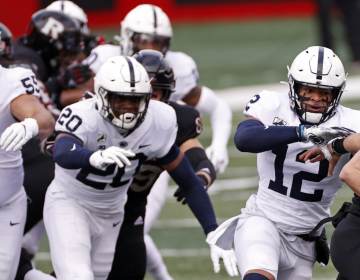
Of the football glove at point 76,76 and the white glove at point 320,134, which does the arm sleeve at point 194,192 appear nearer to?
the white glove at point 320,134

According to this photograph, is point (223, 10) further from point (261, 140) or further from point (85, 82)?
point (261, 140)

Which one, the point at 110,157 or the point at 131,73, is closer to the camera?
the point at 110,157

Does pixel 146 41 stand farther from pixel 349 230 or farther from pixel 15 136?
pixel 349 230

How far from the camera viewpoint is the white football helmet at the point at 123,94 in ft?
19.6

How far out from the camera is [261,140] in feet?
18.9

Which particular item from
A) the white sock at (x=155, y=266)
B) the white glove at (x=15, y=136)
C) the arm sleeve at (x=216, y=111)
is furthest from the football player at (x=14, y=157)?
the arm sleeve at (x=216, y=111)

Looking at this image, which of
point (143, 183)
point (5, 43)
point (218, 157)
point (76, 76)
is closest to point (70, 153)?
point (143, 183)

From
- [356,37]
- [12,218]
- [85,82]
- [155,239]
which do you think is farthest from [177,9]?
[12,218]

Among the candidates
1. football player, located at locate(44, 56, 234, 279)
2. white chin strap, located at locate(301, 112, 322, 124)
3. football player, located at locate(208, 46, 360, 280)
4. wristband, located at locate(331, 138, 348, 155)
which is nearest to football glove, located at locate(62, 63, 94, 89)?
football player, located at locate(44, 56, 234, 279)

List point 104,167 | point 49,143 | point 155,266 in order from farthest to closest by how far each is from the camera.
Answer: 1. point 155,266
2. point 49,143
3. point 104,167

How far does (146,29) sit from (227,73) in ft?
27.9

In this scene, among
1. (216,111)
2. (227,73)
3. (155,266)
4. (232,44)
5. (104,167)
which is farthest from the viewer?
(232,44)

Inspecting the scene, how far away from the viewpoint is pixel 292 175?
235 inches

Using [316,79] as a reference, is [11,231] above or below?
below
